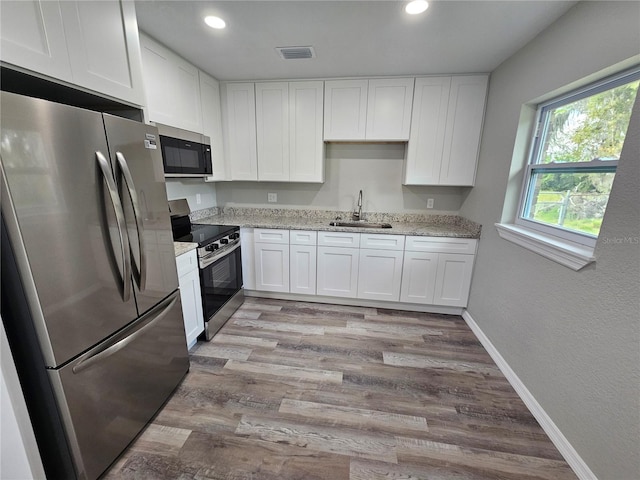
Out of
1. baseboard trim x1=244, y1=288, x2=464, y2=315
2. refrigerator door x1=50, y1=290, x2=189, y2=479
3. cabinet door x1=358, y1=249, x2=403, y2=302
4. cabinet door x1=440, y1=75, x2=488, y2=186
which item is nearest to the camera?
refrigerator door x1=50, y1=290, x2=189, y2=479

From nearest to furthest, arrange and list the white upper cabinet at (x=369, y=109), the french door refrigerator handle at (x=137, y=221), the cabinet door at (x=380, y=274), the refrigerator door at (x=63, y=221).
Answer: the refrigerator door at (x=63, y=221) → the french door refrigerator handle at (x=137, y=221) → the white upper cabinet at (x=369, y=109) → the cabinet door at (x=380, y=274)

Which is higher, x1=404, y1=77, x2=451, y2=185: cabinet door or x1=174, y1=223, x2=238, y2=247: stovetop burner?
x1=404, y1=77, x2=451, y2=185: cabinet door

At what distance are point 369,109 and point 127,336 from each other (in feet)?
9.12

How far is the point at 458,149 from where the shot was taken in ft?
8.74

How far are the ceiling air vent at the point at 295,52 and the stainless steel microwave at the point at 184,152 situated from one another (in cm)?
105

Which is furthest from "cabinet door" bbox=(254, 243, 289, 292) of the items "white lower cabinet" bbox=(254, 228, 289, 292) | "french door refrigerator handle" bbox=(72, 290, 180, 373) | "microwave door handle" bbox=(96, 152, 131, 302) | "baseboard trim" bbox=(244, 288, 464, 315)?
"microwave door handle" bbox=(96, 152, 131, 302)

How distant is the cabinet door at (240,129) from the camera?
9.35 feet

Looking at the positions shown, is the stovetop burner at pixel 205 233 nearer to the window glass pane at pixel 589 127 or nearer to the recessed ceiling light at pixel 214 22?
the recessed ceiling light at pixel 214 22

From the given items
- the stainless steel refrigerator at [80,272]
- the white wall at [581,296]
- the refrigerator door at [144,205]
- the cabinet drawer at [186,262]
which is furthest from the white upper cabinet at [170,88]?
the white wall at [581,296]

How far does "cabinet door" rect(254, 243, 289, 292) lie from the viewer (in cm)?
292

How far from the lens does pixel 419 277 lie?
8.99 ft

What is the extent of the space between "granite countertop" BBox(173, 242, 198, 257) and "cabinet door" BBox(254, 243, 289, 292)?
0.97 metres

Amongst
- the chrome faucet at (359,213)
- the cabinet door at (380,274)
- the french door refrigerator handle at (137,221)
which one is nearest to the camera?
the french door refrigerator handle at (137,221)

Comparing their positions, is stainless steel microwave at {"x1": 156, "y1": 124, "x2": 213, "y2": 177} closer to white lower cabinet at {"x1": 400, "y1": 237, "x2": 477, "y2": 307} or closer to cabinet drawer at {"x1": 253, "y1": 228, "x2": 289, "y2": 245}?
cabinet drawer at {"x1": 253, "y1": 228, "x2": 289, "y2": 245}
